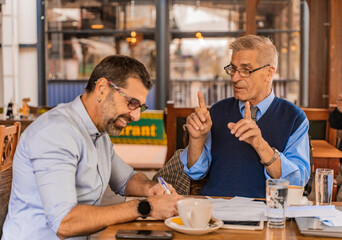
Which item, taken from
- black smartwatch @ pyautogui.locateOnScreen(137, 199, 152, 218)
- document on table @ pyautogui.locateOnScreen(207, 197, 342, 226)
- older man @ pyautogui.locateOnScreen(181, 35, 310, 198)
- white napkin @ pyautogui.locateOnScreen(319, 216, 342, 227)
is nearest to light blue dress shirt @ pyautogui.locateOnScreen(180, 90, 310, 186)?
older man @ pyautogui.locateOnScreen(181, 35, 310, 198)

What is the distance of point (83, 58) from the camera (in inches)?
488

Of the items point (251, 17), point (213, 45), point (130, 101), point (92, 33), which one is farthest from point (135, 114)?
point (92, 33)

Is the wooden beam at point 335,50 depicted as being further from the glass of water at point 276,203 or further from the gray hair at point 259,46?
the glass of water at point 276,203

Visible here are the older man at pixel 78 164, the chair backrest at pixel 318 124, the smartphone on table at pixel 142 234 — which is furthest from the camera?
the chair backrest at pixel 318 124

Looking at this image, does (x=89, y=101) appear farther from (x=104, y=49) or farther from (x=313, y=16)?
(x=104, y=49)

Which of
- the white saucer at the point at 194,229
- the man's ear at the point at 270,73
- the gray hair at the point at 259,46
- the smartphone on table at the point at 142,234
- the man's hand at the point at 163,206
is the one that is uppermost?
the gray hair at the point at 259,46

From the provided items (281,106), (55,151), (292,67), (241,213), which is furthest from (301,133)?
(292,67)

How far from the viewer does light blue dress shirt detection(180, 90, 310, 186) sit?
2.48 m

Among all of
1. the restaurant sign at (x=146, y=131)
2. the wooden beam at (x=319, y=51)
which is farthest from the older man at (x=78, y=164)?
the restaurant sign at (x=146, y=131)

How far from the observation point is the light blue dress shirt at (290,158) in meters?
2.48

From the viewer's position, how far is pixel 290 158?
2.57 meters

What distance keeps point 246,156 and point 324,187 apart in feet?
2.04

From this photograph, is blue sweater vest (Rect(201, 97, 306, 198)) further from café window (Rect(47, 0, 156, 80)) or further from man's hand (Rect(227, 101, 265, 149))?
café window (Rect(47, 0, 156, 80))

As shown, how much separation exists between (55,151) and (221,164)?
1.14m
